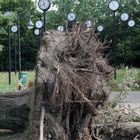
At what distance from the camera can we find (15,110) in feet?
23.8

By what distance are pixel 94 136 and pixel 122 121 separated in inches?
24.1

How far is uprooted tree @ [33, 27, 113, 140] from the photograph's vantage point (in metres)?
6.20

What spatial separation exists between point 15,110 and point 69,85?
4.23ft

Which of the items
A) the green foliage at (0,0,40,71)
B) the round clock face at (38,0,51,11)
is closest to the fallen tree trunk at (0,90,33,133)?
the round clock face at (38,0,51,11)

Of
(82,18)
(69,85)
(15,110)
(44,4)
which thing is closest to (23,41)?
(82,18)

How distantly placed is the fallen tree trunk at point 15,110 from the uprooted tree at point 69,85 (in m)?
0.77

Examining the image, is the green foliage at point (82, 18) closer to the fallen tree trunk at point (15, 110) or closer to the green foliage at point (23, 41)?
the green foliage at point (23, 41)

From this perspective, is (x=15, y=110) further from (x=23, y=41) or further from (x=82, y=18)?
(x=23, y=41)

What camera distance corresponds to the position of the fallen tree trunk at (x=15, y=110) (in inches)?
283

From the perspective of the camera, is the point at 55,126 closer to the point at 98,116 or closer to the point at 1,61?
the point at 98,116

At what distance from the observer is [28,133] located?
21.9ft

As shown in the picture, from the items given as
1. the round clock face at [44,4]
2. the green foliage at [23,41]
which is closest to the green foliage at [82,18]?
the green foliage at [23,41]

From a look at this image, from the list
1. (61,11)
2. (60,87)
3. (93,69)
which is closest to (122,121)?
(93,69)

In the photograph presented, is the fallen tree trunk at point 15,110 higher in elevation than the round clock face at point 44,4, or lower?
lower
